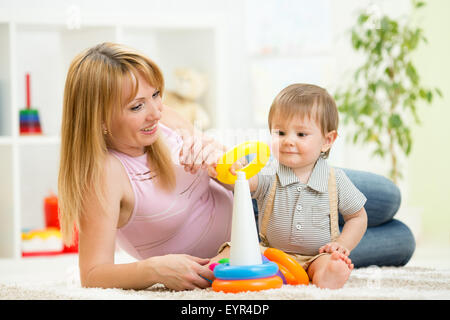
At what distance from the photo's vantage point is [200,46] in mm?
2770

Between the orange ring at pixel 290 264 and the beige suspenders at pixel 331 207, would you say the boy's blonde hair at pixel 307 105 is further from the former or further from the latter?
the orange ring at pixel 290 264

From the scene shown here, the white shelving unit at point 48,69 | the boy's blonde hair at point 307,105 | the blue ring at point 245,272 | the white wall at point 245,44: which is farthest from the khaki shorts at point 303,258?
the white wall at point 245,44

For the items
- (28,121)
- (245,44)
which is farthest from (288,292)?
(245,44)

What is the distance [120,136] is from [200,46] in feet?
5.35

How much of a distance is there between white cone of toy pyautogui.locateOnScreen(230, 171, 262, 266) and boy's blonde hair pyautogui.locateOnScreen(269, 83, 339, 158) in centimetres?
20

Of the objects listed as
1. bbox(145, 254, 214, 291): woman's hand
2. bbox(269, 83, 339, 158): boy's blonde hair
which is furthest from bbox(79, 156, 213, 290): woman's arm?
bbox(269, 83, 339, 158): boy's blonde hair

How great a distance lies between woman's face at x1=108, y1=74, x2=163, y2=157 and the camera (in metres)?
1.17

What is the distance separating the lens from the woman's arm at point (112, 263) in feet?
3.55

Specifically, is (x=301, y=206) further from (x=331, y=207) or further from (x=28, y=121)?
(x=28, y=121)

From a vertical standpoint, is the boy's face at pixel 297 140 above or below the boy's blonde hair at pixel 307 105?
below

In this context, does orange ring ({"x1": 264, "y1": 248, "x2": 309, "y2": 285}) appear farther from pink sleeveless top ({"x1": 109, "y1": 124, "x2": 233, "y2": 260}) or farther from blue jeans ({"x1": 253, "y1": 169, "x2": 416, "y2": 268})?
blue jeans ({"x1": 253, "y1": 169, "x2": 416, "y2": 268})

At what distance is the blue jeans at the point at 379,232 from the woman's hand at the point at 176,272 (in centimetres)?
52
